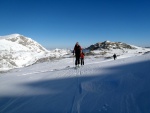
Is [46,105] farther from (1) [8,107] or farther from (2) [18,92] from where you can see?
(2) [18,92]

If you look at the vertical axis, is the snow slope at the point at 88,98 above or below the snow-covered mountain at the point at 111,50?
below

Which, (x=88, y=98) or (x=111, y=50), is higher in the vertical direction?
(x=111, y=50)

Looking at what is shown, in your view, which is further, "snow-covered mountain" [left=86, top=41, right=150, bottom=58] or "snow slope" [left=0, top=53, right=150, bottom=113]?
"snow-covered mountain" [left=86, top=41, right=150, bottom=58]

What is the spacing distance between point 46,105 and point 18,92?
3109mm

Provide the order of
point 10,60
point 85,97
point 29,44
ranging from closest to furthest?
point 85,97 → point 10,60 → point 29,44

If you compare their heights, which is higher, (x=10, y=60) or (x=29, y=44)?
(x=29, y=44)

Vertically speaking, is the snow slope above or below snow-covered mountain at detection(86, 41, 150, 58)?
below

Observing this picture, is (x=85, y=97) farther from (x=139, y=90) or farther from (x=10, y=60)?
(x=10, y=60)

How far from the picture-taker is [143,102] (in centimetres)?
657

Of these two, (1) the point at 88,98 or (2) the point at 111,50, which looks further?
Result: (2) the point at 111,50

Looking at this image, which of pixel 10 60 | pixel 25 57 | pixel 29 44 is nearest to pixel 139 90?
pixel 10 60

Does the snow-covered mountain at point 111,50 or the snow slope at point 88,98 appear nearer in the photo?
the snow slope at point 88,98

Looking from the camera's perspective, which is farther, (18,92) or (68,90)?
(18,92)

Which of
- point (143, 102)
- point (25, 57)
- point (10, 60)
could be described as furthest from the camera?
point (25, 57)
